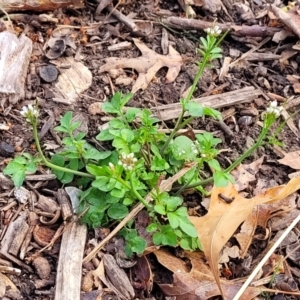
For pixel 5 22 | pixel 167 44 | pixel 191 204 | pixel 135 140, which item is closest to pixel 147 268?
pixel 191 204

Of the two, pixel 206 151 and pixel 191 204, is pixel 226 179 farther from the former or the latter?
pixel 191 204

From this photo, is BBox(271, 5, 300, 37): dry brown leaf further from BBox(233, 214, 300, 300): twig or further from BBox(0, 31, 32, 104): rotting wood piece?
BBox(0, 31, 32, 104): rotting wood piece

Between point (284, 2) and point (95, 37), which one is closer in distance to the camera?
point (95, 37)

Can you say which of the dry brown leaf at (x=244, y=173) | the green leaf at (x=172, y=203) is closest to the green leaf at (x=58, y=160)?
the green leaf at (x=172, y=203)

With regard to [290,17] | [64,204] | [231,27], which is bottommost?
[64,204]

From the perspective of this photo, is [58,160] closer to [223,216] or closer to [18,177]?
[18,177]

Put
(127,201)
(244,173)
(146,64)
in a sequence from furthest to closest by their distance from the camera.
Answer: (146,64) < (244,173) < (127,201)

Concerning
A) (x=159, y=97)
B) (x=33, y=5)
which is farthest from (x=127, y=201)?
(x=33, y=5)
